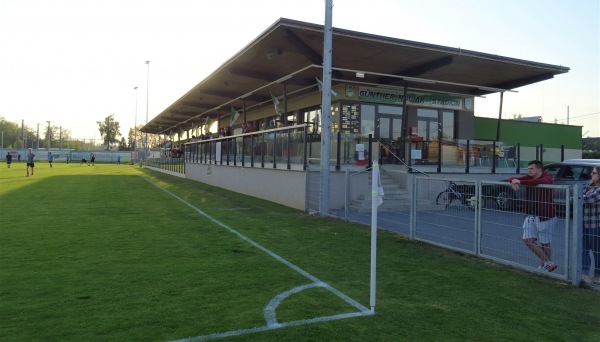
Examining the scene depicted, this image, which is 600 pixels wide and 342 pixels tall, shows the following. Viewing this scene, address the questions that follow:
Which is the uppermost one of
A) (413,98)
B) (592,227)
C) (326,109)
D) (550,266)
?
(413,98)

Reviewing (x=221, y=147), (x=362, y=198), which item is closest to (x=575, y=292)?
(x=362, y=198)

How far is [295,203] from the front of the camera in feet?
49.9

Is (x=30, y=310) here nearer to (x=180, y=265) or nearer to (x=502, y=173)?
(x=180, y=265)

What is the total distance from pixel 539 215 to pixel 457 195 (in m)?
2.02

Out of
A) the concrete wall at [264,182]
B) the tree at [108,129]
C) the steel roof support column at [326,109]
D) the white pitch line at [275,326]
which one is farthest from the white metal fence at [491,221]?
the tree at [108,129]

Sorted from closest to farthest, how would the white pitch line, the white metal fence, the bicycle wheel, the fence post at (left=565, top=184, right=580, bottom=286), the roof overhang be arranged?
the white pitch line → the fence post at (left=565, top=184, right=580, bottom=286) → the white metal fence → the bicycle wheel → the roof overhang

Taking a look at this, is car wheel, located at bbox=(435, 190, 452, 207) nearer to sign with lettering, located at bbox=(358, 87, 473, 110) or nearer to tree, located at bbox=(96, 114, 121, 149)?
sign with lettering, located at bbox=(358, 87, 473, 110)

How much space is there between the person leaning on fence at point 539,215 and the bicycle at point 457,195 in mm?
1234

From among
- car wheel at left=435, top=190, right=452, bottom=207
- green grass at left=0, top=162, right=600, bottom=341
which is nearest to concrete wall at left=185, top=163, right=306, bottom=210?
green grass at left=0, top=162, right=600, bottom=341

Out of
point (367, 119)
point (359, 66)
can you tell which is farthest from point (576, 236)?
point (367, 119)

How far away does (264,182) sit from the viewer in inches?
715

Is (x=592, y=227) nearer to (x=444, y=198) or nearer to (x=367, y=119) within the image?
(x=444, y=198)

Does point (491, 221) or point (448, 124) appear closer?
point (491, 221)

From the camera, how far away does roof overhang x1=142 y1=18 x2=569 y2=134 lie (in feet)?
53.3
